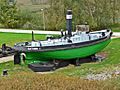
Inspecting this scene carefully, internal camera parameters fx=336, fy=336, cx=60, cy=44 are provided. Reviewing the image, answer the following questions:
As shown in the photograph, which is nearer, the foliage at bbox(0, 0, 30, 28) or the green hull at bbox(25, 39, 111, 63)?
the green hull at bbox(25, 39, 111, 63)

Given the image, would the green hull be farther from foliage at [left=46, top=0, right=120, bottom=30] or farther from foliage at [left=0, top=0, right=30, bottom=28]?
foliage at [left=0, top=0, right=30, bottom=28]

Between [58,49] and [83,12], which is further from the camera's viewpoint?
[83,12]

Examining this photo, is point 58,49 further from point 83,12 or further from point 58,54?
point 83,12

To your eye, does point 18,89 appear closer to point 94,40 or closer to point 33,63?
point 33,63

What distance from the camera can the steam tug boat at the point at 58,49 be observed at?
19219 millimetres

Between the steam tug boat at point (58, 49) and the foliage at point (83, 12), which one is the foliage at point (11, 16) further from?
the steam tug boat at point (58, 49)

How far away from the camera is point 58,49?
19281mm

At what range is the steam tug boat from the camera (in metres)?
19.2

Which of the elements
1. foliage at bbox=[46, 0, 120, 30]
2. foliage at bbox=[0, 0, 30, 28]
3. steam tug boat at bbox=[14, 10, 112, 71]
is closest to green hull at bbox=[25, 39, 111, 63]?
steam tug boat at bbox=[14, 10, 112, 71]

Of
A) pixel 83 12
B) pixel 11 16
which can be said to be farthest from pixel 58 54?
pixel 11 16

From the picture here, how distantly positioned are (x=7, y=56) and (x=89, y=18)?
1896 centimetres

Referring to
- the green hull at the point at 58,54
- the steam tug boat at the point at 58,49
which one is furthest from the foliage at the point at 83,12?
the green hull at the point at 58,54

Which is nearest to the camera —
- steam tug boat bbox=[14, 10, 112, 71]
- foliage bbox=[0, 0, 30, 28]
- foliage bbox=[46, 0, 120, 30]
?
steam tug boat bbox=[14, 10, 112, 71]

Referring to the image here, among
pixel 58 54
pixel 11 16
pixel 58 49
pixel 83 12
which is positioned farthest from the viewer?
pixel 11 16
